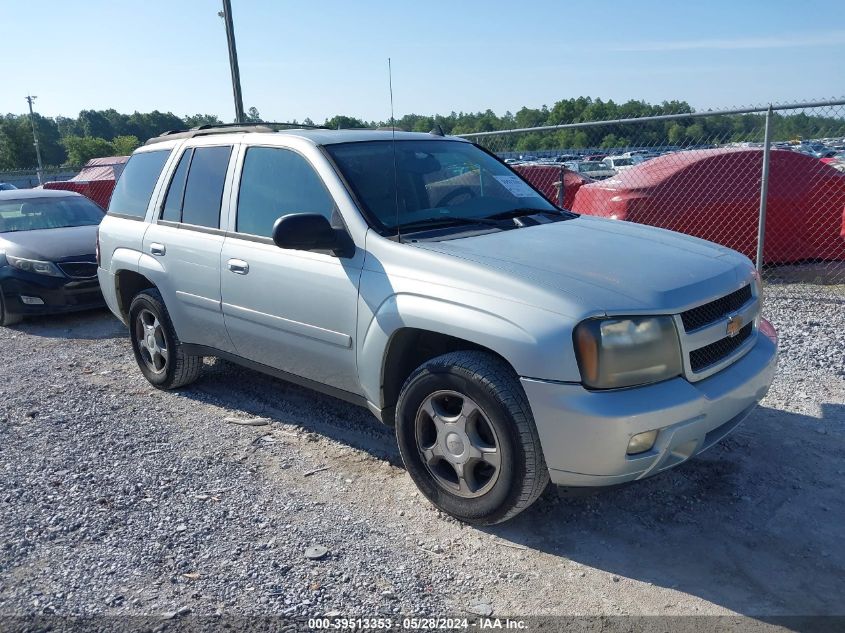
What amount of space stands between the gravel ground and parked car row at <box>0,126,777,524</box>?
37 cm

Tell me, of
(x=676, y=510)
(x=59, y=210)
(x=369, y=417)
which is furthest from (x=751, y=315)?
(x=59, y=210)

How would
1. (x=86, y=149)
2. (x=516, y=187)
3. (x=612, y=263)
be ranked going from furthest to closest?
(x=86, y=149) < (x=516, y=187) < (x=612, y=263)

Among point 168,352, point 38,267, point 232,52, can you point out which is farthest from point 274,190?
point 232,52

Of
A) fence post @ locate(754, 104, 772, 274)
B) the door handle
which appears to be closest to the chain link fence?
fence post @ locate(754, 104, 772, 274)

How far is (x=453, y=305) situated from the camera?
10.8 ft

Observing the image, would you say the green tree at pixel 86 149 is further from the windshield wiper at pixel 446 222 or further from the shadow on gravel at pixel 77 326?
the windshield wiper at pixel 446 222

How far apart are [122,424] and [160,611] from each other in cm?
233

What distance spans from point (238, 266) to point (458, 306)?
168 centimetres

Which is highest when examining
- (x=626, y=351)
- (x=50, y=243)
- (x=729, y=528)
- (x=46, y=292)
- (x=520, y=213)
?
(x=520, y=213)

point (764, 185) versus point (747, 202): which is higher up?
Answer: point (764, 185)

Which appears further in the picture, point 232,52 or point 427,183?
point 232,52

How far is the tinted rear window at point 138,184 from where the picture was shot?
17.6ft

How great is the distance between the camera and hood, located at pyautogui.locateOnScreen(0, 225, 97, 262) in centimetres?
813

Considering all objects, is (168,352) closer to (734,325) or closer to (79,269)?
(79,269)
